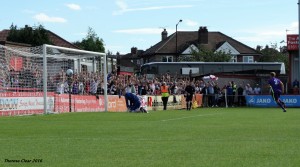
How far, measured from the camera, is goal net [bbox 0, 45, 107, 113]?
28.1 m

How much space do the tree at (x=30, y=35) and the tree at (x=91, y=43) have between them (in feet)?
78.0

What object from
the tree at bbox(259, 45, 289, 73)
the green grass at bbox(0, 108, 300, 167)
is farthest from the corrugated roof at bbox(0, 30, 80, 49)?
the green grass at bbox(0, 108, 300, 167)

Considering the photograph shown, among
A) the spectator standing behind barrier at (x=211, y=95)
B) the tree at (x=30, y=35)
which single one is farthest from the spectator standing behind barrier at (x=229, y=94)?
the tree at (x=30, y=35)

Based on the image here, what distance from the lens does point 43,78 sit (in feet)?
96.3

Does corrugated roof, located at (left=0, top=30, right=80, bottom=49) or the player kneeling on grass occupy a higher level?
corrugated roof, located at (left=0, top=30, right=80, bottom=49)

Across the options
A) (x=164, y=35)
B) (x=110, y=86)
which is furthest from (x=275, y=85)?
(x=164, y=35)

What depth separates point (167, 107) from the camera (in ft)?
147

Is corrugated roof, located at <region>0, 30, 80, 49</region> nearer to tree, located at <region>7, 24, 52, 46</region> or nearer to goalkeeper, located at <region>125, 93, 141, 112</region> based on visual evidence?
tree, located at <region>7, 24, 52, 46</region>

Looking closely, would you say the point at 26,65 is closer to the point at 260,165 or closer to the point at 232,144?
the point at 232,144

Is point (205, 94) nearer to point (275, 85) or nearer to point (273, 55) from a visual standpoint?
point (275, 85)

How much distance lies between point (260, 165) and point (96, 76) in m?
27.5

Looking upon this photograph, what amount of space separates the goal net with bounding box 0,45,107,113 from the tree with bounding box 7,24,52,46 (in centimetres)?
4586

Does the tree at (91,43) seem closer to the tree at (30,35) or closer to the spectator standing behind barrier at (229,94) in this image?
the tree at (30,35)

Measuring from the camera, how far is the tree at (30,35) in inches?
3194
